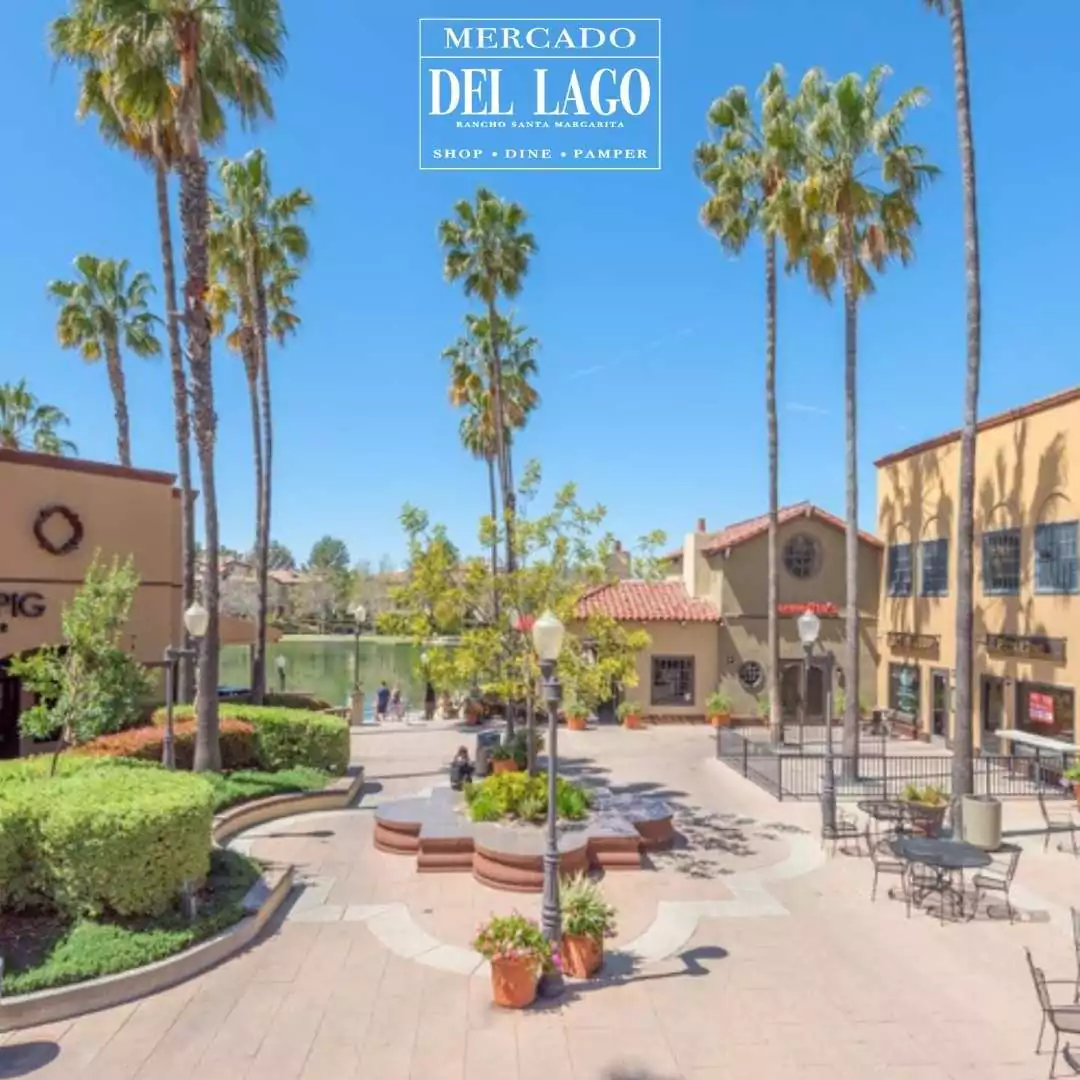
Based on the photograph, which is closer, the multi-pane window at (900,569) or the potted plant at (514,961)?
the potted plant at (514,961)

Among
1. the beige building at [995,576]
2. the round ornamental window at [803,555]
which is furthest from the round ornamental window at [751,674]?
the beige building at [995,576]

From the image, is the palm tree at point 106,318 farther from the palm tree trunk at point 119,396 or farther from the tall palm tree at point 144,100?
the tall palm tree at point 144,100

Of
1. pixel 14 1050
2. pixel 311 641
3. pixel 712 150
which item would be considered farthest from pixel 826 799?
pixel 311 641

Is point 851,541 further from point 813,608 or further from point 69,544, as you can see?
point 69,544

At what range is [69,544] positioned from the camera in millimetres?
19734

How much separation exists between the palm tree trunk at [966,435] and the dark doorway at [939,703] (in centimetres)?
1053

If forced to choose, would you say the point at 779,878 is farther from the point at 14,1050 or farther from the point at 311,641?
the point at 311,641

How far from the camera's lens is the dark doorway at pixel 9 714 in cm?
2264

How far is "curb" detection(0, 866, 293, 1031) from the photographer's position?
26.4 ft

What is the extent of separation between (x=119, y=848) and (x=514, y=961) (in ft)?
15.1

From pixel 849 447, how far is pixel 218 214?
57.7 ft

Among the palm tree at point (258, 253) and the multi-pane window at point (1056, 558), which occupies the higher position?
the palm tree at point (258, 253)

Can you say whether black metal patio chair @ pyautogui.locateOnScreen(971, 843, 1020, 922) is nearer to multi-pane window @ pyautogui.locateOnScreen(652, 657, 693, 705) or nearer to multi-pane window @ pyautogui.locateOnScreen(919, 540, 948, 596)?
multi-pane window @ pyautogui.locateOnScreen(919, 540, 948, 596)

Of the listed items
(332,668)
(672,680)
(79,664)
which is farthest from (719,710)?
(332,668)
